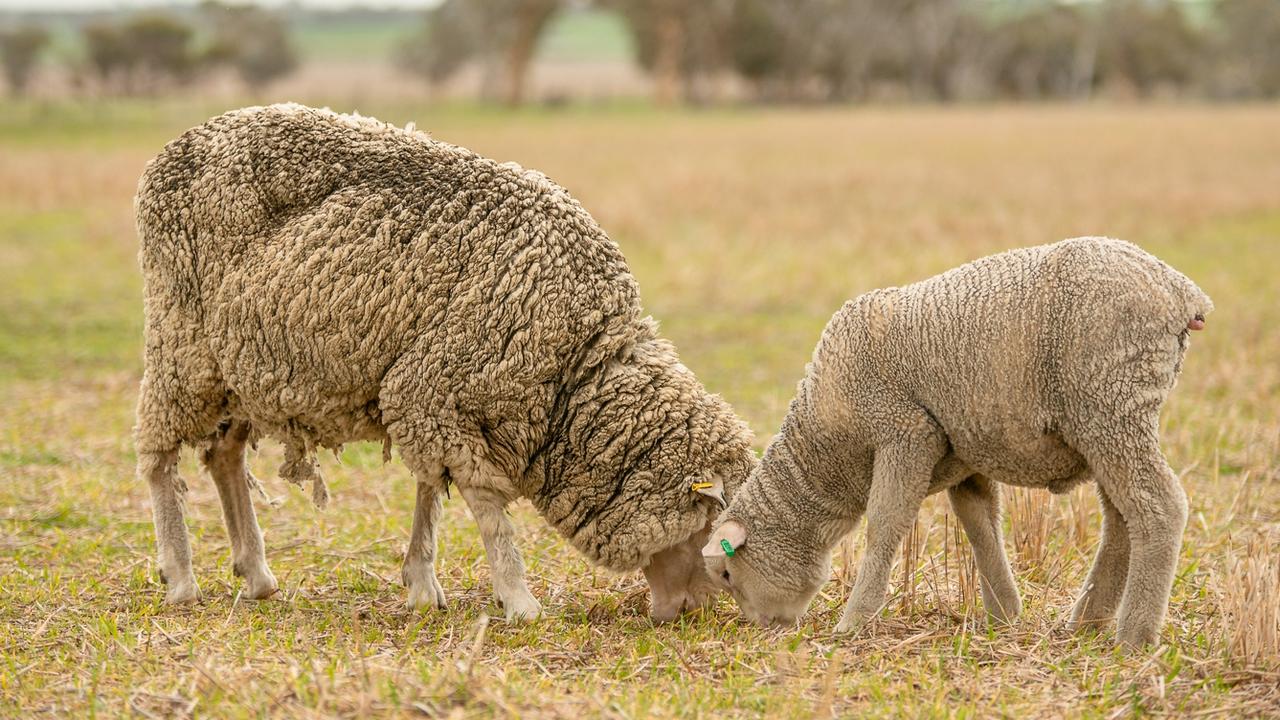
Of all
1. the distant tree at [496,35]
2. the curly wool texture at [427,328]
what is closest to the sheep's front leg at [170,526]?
the curly wool texture at [427,328]

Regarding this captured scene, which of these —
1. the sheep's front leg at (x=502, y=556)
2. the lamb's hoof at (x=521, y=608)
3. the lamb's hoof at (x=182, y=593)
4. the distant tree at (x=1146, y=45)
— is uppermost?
the distant tree at (x=1146, y=45)

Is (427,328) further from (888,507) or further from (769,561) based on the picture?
(888,507)

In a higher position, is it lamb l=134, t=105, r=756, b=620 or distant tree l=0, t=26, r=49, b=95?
lamb l=134, t=105, r=756, b=620

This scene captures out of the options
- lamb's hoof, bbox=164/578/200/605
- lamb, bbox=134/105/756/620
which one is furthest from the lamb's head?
lamb's hoof, bbox=164/578/200/605

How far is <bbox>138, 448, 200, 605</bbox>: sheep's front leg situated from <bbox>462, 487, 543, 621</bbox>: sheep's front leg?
4.44 feet

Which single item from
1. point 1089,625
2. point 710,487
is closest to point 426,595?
point 710,487

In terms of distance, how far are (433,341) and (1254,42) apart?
9766 centimetres

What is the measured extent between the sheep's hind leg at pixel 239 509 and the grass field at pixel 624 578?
125 millimetres

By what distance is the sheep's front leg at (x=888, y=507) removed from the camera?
4.82 m

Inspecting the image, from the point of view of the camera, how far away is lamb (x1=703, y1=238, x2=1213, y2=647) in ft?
14.8

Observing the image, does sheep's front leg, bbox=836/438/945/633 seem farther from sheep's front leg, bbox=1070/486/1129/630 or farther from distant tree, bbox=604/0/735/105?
distant tree, bbox=604/0/735/105

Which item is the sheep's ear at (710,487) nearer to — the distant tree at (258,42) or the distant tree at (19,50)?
the distant tree at (19,50)

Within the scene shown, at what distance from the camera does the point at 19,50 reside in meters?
62.8

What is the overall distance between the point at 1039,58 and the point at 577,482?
303 ft
